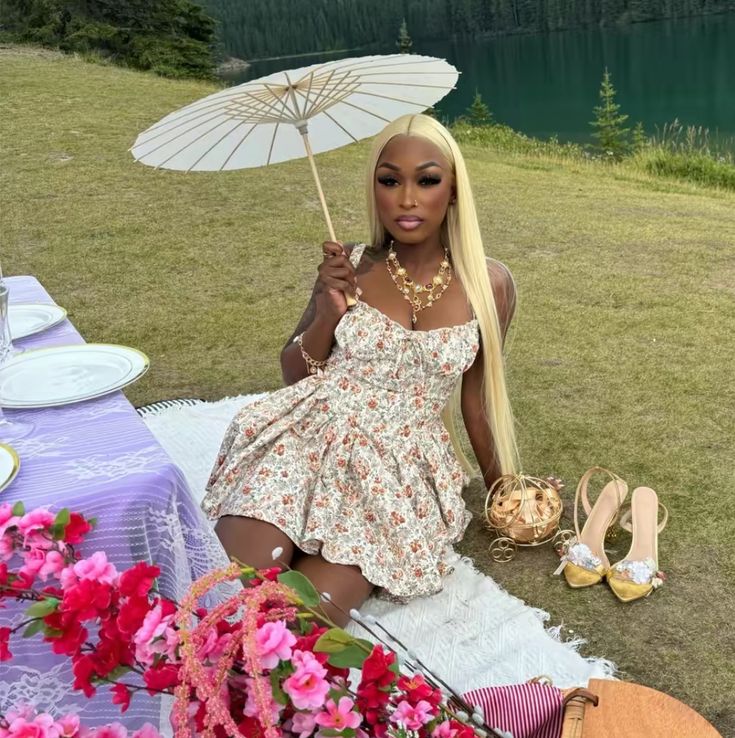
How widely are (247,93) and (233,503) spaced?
114 centimetres

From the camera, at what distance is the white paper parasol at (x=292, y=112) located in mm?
2359

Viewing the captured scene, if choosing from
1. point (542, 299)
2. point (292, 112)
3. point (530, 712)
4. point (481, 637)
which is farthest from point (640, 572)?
point (542, 299)

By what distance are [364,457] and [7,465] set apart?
116cm

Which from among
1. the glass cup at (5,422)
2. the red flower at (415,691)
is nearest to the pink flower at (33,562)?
the red flower at (415,691)

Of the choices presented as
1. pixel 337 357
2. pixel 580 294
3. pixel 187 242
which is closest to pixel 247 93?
pixel 337 357

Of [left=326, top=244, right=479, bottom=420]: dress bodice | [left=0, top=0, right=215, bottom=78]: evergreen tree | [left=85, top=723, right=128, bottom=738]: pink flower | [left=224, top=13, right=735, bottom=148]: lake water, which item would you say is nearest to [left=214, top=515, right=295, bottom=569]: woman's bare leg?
[left=326, top=244, right=479, bottom=420]: dress bodice

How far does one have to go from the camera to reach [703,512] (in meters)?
2.95

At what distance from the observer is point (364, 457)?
2453 mm

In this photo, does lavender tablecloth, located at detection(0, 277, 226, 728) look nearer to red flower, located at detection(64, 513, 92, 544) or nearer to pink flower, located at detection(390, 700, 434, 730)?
red flower, located at detection(64, 513, 92, 544)

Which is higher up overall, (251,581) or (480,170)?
(251,581)

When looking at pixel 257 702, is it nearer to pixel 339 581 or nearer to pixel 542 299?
pixel 339 581

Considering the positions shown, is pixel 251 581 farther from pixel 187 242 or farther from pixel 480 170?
pixel 480 170

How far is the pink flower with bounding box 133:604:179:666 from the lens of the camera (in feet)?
2.35

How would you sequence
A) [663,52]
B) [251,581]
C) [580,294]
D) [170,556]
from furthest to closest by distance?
[663,52] → [580,294] → [170,556] → [251,581]
